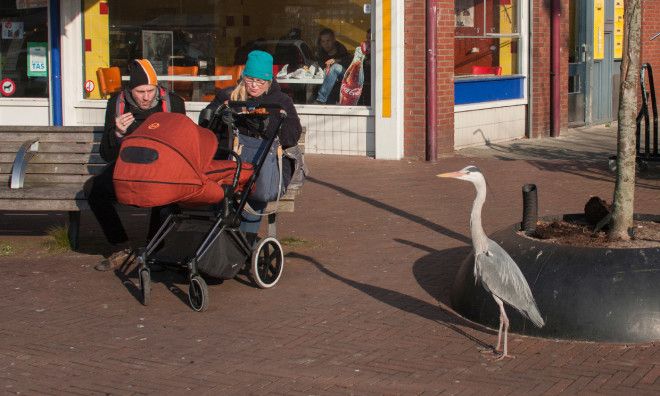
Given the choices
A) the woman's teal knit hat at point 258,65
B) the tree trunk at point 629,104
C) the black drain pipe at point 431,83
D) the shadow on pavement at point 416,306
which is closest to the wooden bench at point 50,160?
the woman's teal knit hat at point 258,65

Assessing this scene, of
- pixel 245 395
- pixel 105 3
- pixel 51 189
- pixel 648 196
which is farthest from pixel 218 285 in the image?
pixel 105 3

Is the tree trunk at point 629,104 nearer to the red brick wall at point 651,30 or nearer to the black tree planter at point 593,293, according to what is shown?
the black tree planter at point 593,293

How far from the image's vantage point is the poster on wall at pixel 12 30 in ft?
58.5

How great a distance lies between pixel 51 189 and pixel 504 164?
7347 mm

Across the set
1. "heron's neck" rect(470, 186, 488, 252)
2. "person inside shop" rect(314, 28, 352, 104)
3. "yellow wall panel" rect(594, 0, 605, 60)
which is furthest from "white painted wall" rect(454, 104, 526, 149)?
"heron's neck" rect(470, 186, 488, 252)

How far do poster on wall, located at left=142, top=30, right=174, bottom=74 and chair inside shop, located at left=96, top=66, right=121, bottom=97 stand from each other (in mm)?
640

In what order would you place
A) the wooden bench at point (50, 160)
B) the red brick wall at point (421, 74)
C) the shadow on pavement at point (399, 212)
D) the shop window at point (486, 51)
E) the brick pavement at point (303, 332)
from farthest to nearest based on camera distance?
the shop window at point (486, 51) → the red brick wall at point (421, 74) → the shadow on pavement at point (399, 212) → the wooden bench at point (50, 160) → the brick pavement at point (303, 332)

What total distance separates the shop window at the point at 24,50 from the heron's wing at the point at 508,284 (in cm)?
1280

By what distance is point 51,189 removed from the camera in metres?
8.89

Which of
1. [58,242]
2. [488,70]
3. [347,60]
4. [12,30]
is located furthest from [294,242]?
[12,30]

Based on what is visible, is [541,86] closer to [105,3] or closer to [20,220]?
[105,3]

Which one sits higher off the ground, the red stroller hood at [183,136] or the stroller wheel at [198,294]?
the red stroller hood at [183,136]

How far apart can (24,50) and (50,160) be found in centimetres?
899

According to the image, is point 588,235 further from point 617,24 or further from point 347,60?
point 617,24
